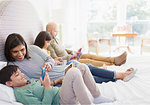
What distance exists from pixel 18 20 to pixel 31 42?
14.1 inches

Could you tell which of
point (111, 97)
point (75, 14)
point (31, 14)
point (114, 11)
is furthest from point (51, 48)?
point (114, 11)

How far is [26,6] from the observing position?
202 cm

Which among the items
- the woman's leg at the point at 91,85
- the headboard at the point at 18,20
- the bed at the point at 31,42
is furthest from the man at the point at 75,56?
the woman's leg at the point at 91,85

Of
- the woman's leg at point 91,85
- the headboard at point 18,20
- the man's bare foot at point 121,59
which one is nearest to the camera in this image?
the woman's leg at point 91,85

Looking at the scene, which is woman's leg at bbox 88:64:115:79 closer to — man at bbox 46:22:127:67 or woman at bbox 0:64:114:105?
woman at bbox 0:64:114:105

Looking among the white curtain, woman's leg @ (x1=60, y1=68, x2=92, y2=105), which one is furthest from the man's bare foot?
the white curtain

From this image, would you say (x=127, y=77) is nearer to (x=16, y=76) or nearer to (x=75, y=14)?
(x=16, y=76)

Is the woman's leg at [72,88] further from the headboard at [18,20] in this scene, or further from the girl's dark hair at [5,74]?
the headboard at [18,20]

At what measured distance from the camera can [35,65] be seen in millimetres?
1542

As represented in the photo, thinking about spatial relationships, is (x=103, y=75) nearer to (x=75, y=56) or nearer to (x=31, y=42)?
(x=75, y=56)

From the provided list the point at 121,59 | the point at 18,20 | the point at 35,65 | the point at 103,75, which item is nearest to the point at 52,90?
the point at 35,65

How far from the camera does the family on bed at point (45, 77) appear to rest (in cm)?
109

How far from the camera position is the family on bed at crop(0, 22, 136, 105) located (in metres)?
1.09

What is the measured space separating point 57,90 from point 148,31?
15.0ft
